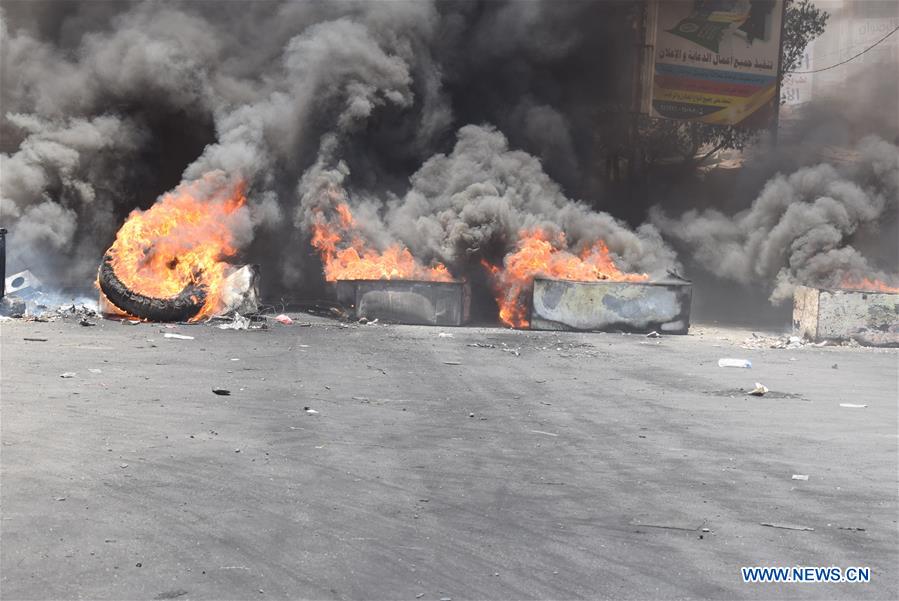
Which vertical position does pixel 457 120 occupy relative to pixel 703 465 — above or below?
above

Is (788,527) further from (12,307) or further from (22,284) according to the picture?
(22,284)

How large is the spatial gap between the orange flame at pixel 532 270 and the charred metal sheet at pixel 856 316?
12.0 feet

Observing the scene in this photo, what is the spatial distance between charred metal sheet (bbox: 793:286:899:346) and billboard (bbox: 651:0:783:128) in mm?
10911

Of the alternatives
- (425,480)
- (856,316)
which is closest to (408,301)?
(856,316)

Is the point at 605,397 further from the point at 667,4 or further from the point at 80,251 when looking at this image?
the point at 667,4

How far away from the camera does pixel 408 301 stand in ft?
62.6

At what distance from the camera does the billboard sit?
26.6 m

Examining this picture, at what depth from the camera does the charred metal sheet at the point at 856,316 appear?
17.4 m

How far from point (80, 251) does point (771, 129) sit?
1999 cm

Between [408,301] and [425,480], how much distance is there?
1172 centimetres

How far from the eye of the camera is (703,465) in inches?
325

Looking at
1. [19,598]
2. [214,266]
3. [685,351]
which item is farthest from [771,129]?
Result: [19,598]

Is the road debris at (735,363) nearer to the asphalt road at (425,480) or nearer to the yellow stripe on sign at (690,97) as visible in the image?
the asphalt road at (425,480)

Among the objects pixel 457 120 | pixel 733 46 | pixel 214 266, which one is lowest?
pixel 214 266
